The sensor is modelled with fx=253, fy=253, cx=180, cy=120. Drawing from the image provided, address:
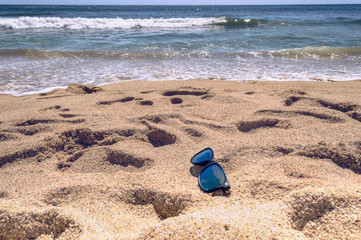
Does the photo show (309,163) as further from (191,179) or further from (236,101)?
(236,101)

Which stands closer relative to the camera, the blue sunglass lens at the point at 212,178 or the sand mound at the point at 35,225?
the sand mound at the point at 35,225

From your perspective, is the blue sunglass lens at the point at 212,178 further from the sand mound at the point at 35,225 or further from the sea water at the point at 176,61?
the sea water at the point at 176,61

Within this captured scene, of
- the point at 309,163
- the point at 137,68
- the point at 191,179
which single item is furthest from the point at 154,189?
the point at 137,68

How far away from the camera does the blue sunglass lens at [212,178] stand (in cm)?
167

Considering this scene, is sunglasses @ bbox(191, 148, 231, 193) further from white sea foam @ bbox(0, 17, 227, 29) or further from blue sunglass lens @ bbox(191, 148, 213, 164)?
white sea foam @ bbox(0, 17, 227, 29)

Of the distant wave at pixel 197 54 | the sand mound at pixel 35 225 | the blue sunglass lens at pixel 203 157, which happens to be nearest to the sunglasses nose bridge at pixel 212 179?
the blue sunglass lens at pixel 203 157

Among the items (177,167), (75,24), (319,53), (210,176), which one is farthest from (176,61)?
(75,24)

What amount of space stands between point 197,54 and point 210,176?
619 centimetres

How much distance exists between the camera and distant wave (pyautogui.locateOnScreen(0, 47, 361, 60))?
23.6ft

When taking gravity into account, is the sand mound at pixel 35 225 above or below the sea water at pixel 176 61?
below

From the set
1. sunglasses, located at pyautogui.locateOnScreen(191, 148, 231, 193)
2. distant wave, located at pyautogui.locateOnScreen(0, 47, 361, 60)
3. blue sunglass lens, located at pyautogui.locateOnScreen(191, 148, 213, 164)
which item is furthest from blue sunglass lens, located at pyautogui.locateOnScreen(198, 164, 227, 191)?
distant wave, located at pyautogui.locateOnScreen(0, 47, 361, 60)

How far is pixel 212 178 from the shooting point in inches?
68.1

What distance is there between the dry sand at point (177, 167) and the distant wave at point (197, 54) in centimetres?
406

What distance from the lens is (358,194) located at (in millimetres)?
1426
